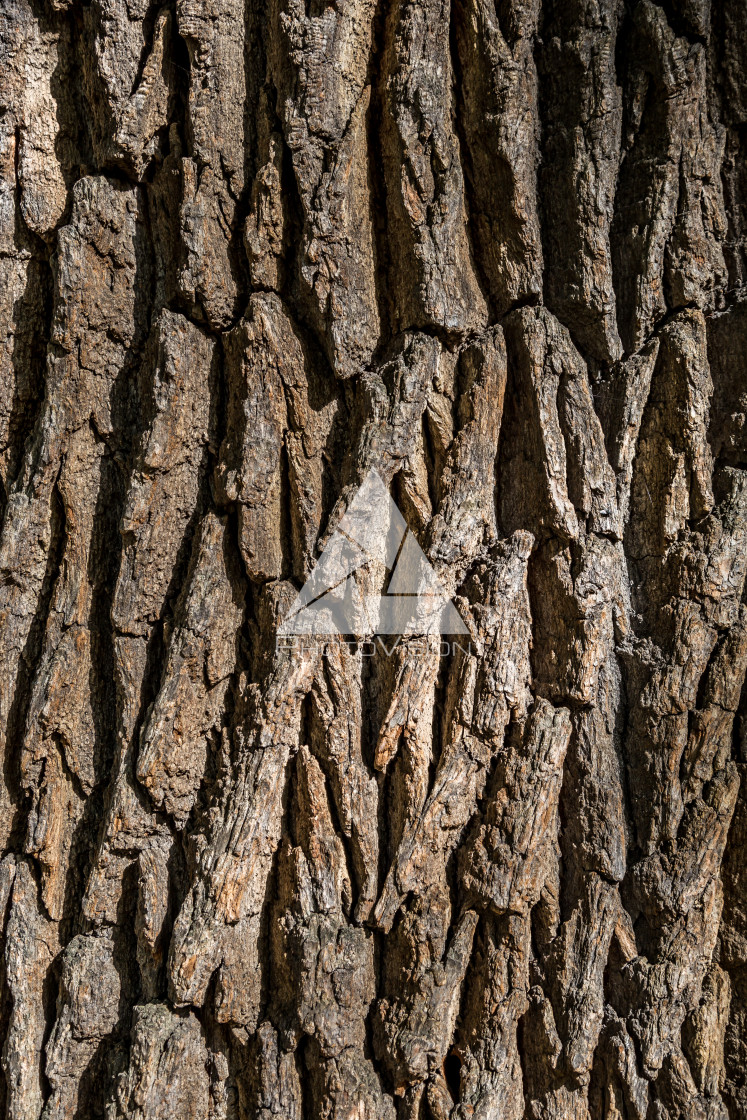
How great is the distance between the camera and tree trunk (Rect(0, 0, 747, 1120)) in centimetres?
160

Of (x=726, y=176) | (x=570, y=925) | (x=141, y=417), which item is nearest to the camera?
(x=570, y=925)

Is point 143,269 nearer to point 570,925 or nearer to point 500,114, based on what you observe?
point 500,114

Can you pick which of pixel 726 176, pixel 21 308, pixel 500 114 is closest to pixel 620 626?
pixel 726 176

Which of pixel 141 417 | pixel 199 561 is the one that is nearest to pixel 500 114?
pixel 141 417

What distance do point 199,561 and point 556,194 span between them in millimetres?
1126

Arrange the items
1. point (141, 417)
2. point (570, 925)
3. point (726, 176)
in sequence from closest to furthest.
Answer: point (570, 925) < point (726, 176) < point (141, 417)

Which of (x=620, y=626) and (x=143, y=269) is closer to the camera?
(x=620, y=626)

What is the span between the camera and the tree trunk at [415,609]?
1.60 meters

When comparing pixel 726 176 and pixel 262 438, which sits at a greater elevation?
pixel 726 176

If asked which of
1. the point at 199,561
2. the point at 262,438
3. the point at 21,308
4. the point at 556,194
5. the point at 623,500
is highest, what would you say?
the point at 556,194

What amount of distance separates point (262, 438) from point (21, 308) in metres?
0.77

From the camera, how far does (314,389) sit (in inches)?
68.3

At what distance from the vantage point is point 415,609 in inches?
64.6

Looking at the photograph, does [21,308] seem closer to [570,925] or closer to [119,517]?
[119,517]
